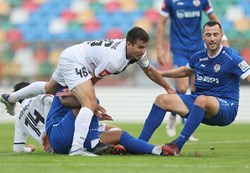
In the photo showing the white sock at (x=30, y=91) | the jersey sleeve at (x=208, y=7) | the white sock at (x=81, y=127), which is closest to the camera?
the white sock at (x=81, y=127)

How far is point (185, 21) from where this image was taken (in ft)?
40.8

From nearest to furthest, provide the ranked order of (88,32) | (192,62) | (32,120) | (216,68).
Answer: (216,68), (192,62), (32,120), (88,32)

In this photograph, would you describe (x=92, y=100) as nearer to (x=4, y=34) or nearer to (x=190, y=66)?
(x=190, y=66)

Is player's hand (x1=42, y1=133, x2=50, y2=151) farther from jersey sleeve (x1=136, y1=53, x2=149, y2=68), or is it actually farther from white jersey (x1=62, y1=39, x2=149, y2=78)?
jersey sleeve (x1=136, y1=53, x2=149, y2=68)

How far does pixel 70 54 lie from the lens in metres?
8.41

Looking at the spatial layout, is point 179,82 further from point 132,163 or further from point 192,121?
point 132,163

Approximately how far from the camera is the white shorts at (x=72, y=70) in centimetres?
816

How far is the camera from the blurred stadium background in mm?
19141

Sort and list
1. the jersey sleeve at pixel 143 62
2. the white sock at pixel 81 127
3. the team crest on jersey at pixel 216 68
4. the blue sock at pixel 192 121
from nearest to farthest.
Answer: the white sock at pixel 81 127 → the blue sock at pixel 192 121 → the team crest on jersey at pixel 216 68 → the jersey sleeve at pixel 143 62

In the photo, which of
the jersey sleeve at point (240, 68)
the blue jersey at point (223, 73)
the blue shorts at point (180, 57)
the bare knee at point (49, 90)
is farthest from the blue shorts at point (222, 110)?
the blue shorts at point (180, 57)

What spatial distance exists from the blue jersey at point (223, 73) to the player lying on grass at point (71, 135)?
1.10 m

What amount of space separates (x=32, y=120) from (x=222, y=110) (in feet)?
8.19

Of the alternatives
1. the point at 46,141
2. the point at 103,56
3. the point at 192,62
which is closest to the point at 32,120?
the point at 46,141

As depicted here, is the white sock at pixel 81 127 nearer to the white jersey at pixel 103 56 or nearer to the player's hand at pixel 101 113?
the player's hand at pixel 101 113
